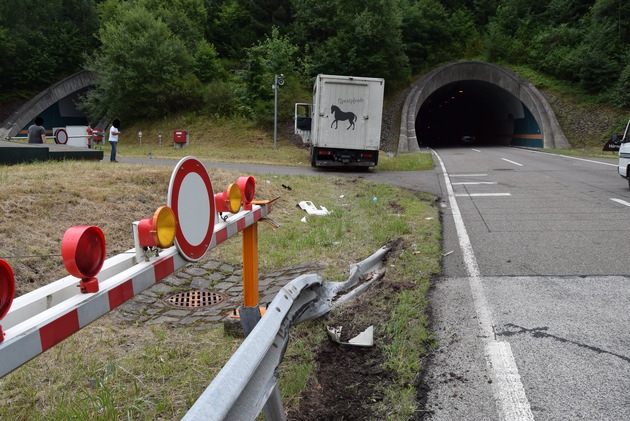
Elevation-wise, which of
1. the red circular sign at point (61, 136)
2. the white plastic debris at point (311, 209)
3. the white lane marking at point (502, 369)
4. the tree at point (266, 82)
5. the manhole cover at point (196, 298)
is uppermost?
the tree at point (266, 82)

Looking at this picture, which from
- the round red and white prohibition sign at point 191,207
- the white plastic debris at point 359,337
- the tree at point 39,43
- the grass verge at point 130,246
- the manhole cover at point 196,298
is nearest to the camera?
the round red and white prohibition sign at point 191,207

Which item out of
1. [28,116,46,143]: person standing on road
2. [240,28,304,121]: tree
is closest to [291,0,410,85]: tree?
[240,28,304,121]: tree

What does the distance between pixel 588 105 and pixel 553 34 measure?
9563 mm

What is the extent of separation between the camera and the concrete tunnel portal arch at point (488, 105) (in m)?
35.1

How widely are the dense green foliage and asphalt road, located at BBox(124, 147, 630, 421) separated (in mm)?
24981

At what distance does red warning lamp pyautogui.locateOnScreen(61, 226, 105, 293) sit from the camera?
2.03 meters

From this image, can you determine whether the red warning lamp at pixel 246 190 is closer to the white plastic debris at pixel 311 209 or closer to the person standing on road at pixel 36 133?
the white plastic debris at pixel 311 209

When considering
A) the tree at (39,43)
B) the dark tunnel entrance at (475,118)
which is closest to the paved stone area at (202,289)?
the dark tunnel entrance at (475,118)

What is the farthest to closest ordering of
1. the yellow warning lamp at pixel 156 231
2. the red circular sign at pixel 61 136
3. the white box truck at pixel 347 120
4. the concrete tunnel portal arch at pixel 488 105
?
1. the concrete tunnel portal arch at pixel 488 105
2. the white box truck at pixel 347 120
3. the red circular sign at pixel 61 136
4. the yellow warning lamp at pixel 156 231

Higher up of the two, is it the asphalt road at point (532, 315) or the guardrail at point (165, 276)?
the guardrail at point (165, 276)

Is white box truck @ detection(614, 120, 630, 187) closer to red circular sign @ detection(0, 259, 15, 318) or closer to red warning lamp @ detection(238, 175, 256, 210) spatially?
red warning lamp @ detection(238, 175, 256, 210)

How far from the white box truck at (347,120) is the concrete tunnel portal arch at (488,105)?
47.1 feet

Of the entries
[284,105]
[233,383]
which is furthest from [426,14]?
[233,383]

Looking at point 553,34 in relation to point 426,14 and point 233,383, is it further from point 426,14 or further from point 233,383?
point 233,383
